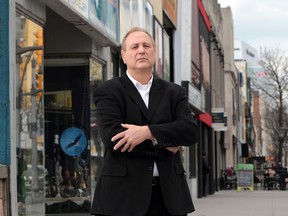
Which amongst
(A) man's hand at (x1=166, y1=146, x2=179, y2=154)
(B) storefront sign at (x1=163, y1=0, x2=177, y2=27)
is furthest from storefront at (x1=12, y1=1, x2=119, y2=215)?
(A) man's hand at (x1=166, y1=146, x2=179, y2=154)

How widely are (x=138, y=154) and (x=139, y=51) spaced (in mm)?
549

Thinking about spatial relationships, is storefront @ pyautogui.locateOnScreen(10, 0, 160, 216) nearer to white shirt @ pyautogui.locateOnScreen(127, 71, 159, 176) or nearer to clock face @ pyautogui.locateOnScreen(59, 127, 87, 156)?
clock face @ pyautogui.locateOnScreen(59, 127, 87, 156)

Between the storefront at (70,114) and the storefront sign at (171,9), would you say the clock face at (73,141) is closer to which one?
the storefront at (70,114)

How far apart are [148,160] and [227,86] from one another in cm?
5091

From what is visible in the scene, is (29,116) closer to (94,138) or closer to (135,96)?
(94,138)

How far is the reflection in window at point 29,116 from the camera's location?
872cm

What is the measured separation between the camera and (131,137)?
3.66 m

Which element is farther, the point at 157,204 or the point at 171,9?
the point at 171,9

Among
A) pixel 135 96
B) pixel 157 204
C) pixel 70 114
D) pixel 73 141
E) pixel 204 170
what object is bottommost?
pixel 204 170

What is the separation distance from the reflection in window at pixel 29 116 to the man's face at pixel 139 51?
4.83m

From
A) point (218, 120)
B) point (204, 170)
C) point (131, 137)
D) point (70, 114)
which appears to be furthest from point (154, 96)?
point (218, 120)

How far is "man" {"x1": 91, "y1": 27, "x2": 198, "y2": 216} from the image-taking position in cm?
372

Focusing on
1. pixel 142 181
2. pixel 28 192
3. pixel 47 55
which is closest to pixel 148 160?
pixel 142 181

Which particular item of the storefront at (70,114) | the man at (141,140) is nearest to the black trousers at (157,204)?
the man at (141,140)
